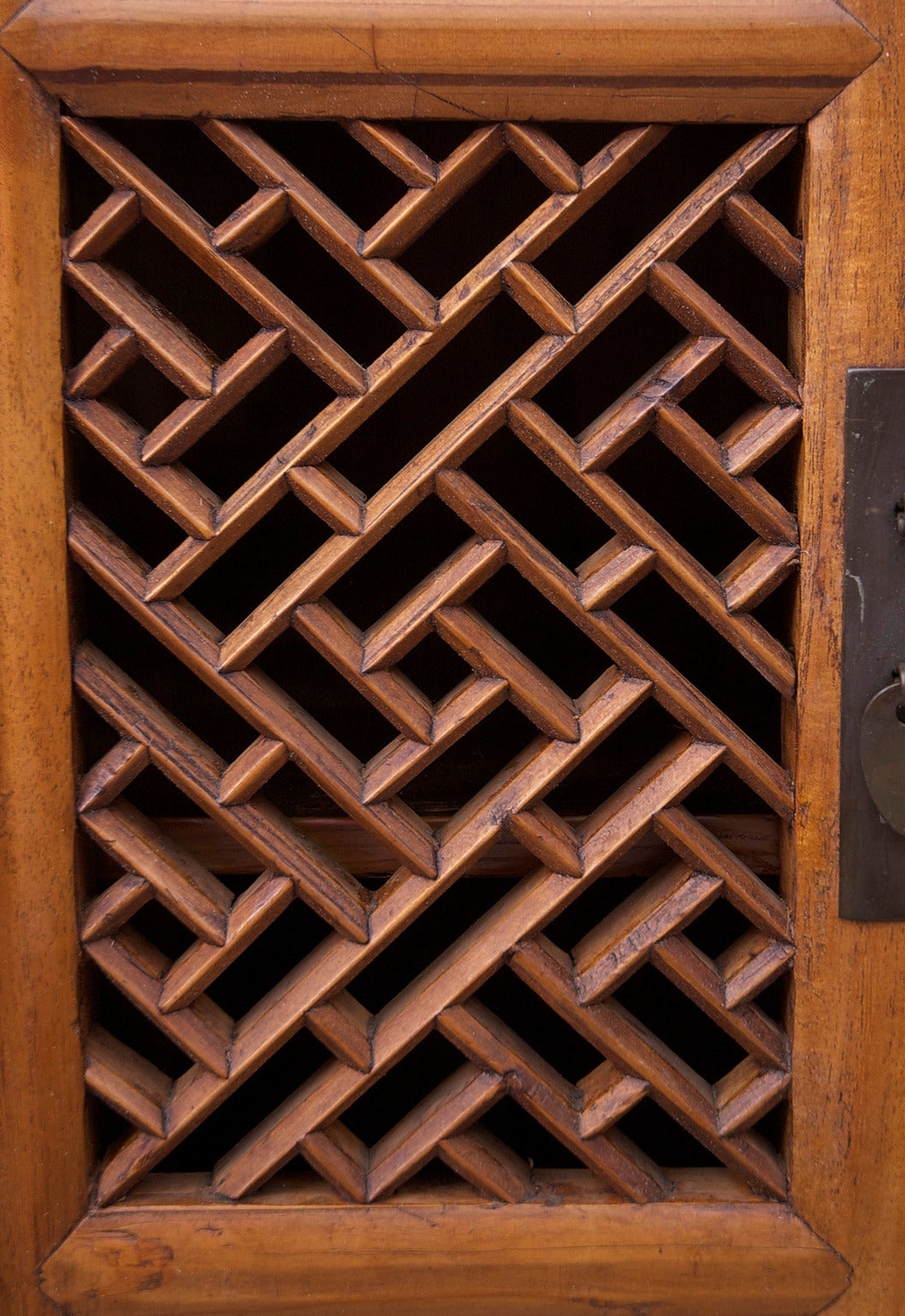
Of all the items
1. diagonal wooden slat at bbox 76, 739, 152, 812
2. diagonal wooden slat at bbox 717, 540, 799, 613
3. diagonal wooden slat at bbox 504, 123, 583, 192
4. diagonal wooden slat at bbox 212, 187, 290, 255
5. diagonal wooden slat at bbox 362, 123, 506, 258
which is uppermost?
diagonal wooden slat at bbox 212, 187, 290, 255

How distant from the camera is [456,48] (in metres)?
0.42

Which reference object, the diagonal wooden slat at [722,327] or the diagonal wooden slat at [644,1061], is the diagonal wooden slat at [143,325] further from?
the diagonal wooden slat at [644,1061]

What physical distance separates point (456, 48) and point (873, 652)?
376 mm

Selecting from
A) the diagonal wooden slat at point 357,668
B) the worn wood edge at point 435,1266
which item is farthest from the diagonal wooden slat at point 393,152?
the worn wood edge at point 435,1266

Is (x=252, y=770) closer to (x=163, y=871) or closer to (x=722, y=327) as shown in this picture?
(x=163, y=871)

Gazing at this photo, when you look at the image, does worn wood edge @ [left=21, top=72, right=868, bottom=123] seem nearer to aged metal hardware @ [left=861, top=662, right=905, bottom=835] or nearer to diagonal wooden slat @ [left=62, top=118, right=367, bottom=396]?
diagonal wooden slat @ [left=62, top=118, right=367, bottom=396]

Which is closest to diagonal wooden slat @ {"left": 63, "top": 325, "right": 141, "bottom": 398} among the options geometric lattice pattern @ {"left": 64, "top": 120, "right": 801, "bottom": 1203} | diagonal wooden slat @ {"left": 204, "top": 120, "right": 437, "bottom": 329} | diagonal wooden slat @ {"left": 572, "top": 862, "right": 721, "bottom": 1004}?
geometric lattice pattern @ {"left": 64, "top": 120, "right": 801, "bottom": 1203}

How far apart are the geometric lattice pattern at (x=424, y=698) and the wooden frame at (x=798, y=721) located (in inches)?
0.6

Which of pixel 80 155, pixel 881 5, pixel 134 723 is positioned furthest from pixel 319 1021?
pixel 881 5

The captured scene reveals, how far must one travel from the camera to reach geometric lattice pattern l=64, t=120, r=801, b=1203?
1.44ft

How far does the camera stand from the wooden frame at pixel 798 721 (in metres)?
0.42

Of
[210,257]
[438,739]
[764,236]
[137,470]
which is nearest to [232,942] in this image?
[438,739]

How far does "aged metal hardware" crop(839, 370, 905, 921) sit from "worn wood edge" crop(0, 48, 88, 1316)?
1.38ft

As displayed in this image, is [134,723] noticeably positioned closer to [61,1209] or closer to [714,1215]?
[61,1209]
